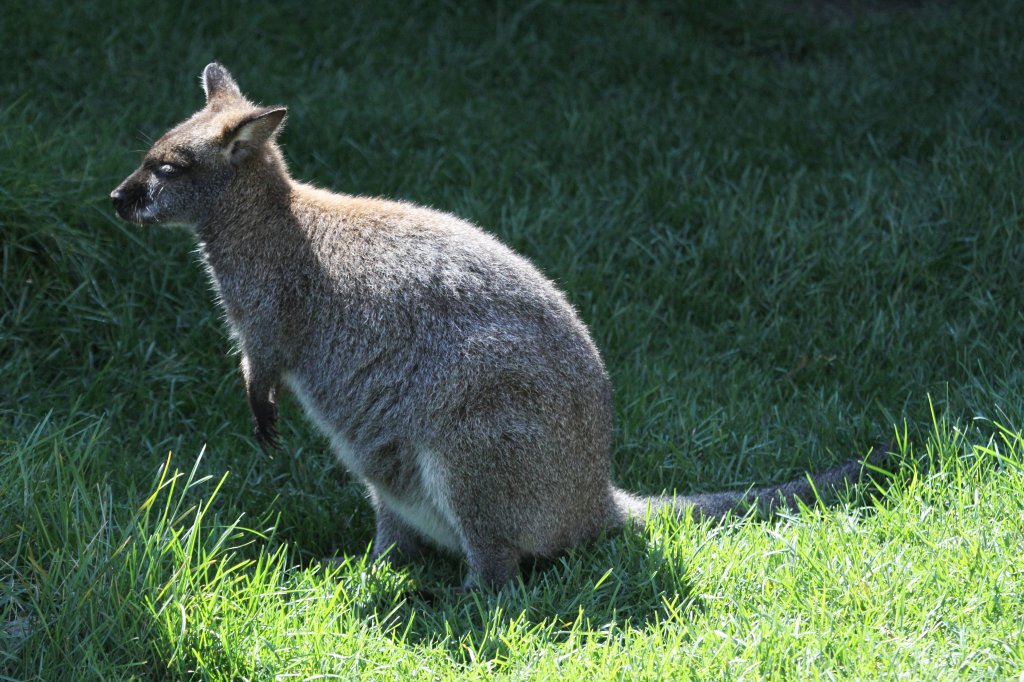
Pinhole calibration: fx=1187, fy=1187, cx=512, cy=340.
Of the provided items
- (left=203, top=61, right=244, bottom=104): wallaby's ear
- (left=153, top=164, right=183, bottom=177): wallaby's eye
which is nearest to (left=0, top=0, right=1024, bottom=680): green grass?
(left=153, top=164, right=183, bottom=177): wallaby's eye

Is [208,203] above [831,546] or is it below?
above

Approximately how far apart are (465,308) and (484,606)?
1123mm

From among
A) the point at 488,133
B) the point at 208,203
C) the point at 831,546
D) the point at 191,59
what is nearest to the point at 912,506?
the point at 831,546

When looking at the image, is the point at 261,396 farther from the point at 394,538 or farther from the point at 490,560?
the point at 490,560

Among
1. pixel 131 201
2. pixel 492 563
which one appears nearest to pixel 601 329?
pixel 492 563

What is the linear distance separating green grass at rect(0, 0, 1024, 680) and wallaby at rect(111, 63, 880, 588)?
244 millimetres

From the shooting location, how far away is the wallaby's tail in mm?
4754

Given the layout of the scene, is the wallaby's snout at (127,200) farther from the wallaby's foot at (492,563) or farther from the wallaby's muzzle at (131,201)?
the wallaby's foot at (492,563)

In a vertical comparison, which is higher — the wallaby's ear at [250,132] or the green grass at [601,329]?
the wallaby's ear at [250,132]

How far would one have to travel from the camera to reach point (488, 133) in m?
7.69

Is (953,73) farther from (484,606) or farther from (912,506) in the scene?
(484,606)

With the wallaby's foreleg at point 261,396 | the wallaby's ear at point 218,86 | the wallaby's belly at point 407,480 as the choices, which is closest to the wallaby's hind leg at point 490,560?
the wallaby's belly at point 407,480

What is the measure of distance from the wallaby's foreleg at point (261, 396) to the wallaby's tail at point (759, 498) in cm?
146

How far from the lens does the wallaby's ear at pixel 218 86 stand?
17.4ft
